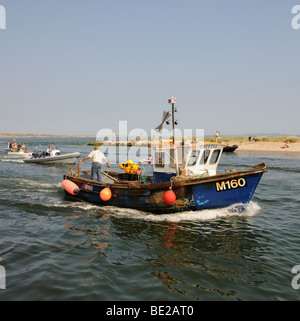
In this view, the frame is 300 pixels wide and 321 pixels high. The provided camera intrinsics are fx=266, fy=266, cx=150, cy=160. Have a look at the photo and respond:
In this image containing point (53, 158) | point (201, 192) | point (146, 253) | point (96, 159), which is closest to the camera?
point (146, 253)

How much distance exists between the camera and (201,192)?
35.4ft

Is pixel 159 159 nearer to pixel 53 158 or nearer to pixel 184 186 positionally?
pixel 184 186

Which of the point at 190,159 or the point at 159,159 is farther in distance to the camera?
the point at 159,159

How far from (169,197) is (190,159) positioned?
232cm

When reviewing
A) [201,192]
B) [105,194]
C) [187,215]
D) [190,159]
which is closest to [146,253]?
[187,215]

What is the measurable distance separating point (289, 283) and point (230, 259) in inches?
65.4

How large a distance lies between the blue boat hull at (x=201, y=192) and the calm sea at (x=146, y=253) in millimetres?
437

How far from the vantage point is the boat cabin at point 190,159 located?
38.9 ft

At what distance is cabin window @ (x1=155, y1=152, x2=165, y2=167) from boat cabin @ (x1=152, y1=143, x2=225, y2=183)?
13cm

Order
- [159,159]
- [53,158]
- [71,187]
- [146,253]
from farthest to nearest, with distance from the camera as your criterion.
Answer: [53,158] → [71,187] → [159,159] → [146,253]

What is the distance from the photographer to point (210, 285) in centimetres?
630

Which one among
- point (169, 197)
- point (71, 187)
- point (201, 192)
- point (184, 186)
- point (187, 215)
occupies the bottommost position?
point (187, 215)

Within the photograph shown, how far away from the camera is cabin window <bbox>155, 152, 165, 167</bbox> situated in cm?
1255
